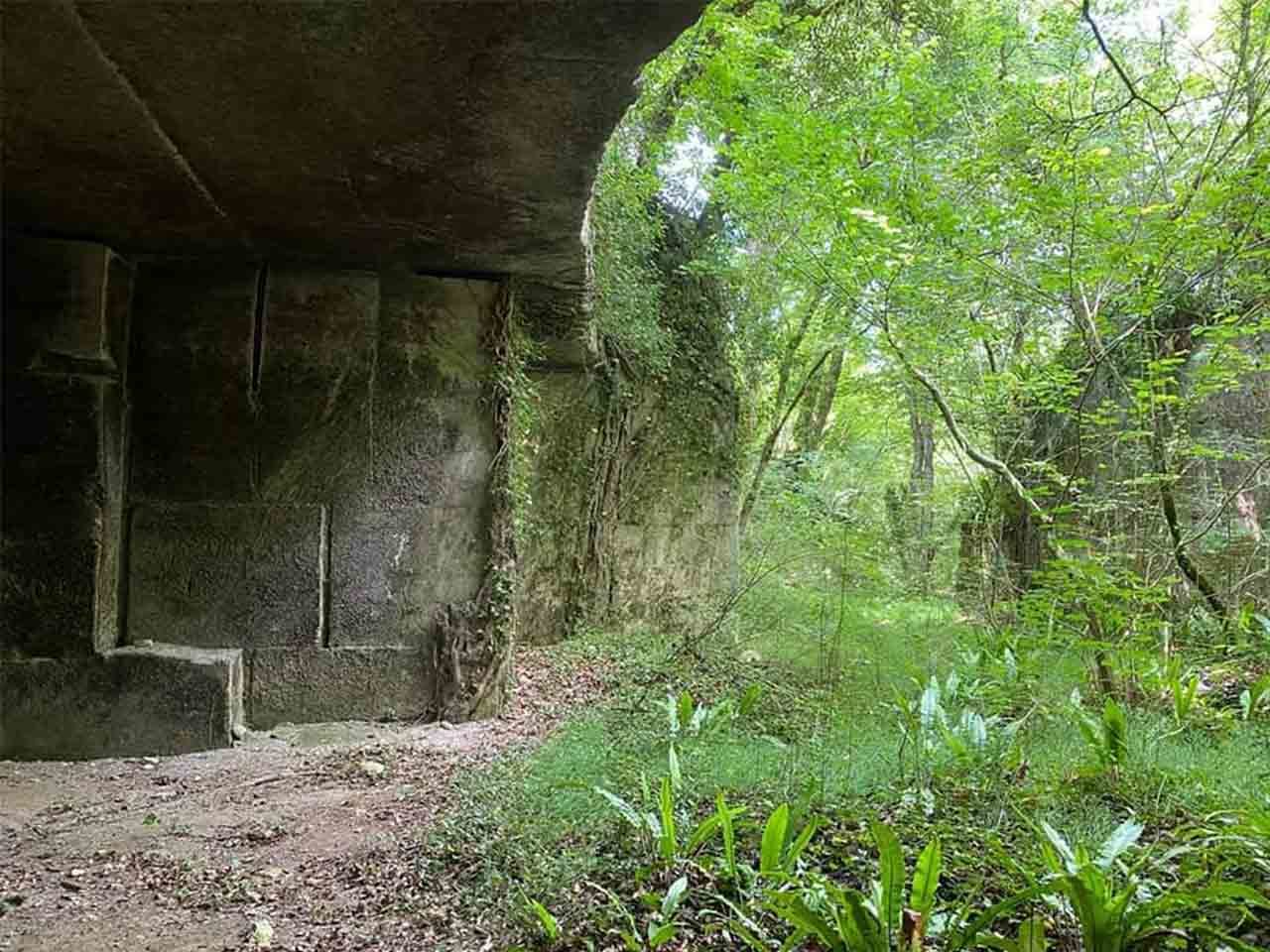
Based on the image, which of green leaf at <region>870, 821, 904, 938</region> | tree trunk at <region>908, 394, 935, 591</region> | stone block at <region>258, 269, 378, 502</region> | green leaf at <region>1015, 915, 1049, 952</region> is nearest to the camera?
green leaf at <region>1015, 915, 1049, 952</region>

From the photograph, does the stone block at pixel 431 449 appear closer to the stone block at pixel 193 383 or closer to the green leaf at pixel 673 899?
the stone block at pixel 193 383

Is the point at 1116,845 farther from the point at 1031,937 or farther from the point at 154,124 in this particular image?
Result: the point at 154,124

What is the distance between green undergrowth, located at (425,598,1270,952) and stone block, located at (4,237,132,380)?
2639 mm

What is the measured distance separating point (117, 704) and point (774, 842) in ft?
10.5

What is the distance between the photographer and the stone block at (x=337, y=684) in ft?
13.5

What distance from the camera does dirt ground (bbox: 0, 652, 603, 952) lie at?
89.7 inches

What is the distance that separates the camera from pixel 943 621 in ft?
17.2

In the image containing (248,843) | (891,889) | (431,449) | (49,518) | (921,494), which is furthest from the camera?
(921,494)

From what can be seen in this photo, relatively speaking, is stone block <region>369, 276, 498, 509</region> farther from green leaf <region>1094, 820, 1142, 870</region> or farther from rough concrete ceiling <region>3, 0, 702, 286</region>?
green leaf <region>1094, 820, 1142, 870</region>

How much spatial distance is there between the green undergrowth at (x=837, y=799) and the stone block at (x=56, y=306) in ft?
8.66

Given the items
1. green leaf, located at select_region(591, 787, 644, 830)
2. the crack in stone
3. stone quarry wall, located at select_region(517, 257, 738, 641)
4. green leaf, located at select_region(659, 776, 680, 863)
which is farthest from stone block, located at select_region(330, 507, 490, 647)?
green leaf, located at select_region(659, 776, 680, 863)

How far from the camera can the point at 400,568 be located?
4340 mm

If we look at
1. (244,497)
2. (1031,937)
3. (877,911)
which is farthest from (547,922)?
(244,497)

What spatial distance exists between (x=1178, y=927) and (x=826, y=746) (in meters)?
1.48
